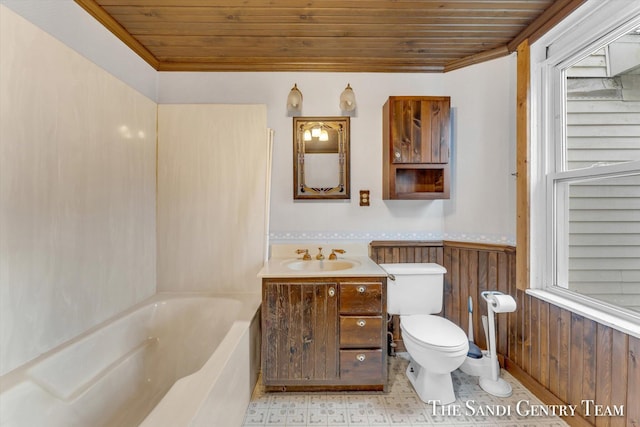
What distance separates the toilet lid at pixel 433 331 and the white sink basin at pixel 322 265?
0.52 meters

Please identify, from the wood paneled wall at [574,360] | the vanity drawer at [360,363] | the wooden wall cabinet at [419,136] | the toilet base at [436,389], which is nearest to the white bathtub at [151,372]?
the vanity drawer at [360,363]

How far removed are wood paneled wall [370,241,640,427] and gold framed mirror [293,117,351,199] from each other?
0.58 m

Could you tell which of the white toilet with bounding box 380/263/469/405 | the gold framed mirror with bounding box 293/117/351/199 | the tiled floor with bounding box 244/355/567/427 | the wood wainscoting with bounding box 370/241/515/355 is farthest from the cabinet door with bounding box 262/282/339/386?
the gold framed mirror with bounding box 293/117/351/199

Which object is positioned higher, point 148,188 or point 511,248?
point 148,188

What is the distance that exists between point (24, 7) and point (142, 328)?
1742 mm

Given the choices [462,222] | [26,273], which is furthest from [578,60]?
[26,273]

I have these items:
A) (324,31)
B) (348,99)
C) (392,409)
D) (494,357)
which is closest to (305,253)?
(392,409)

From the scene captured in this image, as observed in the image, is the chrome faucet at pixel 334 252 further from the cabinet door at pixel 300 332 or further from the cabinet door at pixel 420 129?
the cabinet door at pixel 420 129

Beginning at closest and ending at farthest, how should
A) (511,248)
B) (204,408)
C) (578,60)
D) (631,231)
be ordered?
(204,408) → (631,231) → (578,60) → (511,248)

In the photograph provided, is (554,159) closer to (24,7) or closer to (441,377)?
(441,377)

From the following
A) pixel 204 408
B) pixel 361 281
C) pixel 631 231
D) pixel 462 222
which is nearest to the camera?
pixel 204 408

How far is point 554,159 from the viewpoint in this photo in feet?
5.42

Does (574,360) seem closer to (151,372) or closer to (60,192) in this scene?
(151,372)

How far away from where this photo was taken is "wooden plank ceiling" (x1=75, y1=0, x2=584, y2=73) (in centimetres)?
154
